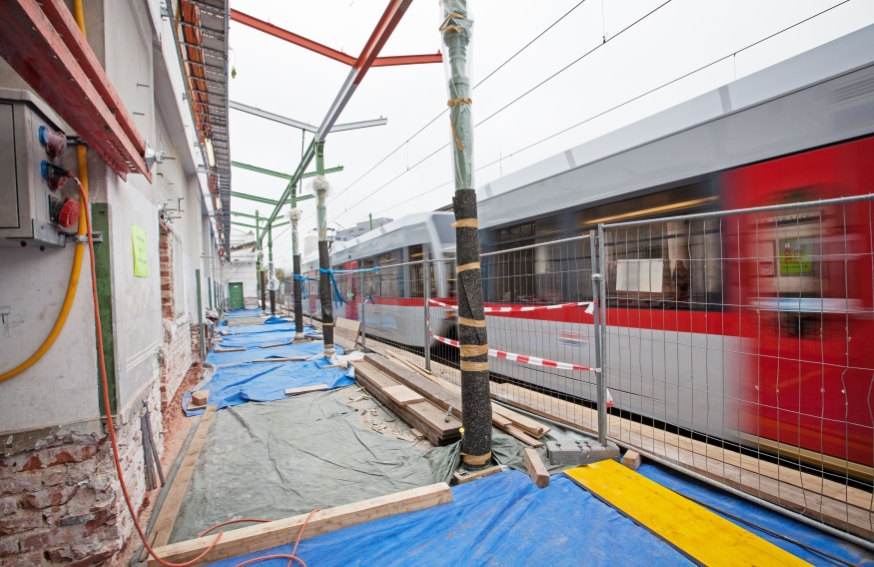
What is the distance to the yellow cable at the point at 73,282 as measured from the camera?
2.14m

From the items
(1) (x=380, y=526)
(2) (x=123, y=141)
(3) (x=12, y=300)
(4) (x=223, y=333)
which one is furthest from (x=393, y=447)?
(4) (x=223, y=333)

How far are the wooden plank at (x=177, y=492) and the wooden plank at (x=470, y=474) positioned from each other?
196cm

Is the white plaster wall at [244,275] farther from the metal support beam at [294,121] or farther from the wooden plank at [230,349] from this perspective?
the metal support beam at [294,121]

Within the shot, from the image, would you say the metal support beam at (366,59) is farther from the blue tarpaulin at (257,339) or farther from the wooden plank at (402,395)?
the blue tarpaulin at (257,339)

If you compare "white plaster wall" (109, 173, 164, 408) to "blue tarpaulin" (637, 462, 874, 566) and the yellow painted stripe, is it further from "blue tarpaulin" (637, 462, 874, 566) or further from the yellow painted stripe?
"blue tarpaulin" (637, 462, 874, 566)

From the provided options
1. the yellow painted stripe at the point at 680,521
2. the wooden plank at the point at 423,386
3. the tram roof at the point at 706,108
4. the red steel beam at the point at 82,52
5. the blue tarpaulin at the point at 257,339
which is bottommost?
the blue tarpaulin at the point at 257,339

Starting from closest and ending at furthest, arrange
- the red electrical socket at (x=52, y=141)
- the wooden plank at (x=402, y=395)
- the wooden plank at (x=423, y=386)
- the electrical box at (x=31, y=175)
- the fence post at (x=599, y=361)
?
the electrical box at (x=31, y=175) < the red electrical socket at (x=52, y=141) < the fence post at (x=599, y=361) < the wooden plank at (x=423, y=386) < the wooden plank at (x=402, y=395)

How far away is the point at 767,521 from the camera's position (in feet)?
7.89

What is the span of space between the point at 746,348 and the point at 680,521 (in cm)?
183

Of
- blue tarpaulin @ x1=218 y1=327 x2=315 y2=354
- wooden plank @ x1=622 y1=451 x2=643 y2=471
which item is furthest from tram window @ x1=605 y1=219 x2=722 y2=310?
blue tarpaulin @ x1=218 y1=327 x2=315 y2=354

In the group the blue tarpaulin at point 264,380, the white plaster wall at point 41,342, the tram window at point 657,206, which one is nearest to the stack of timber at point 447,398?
the blue tarpaulin at point 264,380

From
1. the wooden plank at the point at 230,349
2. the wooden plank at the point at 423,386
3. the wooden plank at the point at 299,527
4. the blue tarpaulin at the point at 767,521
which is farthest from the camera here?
the wooden plank at the point at 230,349

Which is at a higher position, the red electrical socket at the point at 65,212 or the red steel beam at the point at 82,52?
the red steel beam at the point at 82,52

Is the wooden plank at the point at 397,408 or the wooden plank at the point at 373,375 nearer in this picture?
the wooden plank at the point at 397,408
